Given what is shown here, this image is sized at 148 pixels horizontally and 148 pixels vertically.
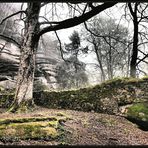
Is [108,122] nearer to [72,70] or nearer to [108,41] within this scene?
[108,41]

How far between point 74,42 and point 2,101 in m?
5.75

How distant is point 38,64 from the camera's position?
15867mm

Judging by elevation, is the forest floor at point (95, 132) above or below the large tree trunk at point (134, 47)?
below

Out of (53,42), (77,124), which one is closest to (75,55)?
(53,42)

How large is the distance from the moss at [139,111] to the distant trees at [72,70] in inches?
195

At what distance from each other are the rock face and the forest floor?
751 cm

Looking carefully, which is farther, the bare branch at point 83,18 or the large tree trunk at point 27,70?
the large tree trunk at point 27,70

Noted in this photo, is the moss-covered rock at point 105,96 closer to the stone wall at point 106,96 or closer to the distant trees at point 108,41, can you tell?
the stone wall at point 106,96

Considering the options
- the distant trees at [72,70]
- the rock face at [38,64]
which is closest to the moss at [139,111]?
the distant trees at [72,70]

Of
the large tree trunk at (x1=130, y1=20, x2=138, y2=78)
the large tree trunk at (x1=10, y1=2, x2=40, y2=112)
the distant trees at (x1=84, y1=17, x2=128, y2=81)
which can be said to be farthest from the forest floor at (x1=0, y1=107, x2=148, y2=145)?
the distant trees at (x1=84, y1=17, x2=128, y2=81)

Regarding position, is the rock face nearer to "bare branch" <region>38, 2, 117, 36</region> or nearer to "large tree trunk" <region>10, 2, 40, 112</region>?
"large tree trunk" <region>10, 2, 40, 112</region>

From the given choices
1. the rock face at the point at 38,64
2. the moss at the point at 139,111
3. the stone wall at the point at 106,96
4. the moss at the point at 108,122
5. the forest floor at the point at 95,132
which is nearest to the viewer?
the forest floor at the point at 95,132

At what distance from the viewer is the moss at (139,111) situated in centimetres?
698

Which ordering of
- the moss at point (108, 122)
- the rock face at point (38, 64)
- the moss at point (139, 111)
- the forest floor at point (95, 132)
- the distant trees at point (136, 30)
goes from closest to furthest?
the forest floor at point (95, 132) < the moss at point (108, 122) < the moss at point (139, 111) < the distant trees at point (136, 30) < the rock face at point (38, 64)
